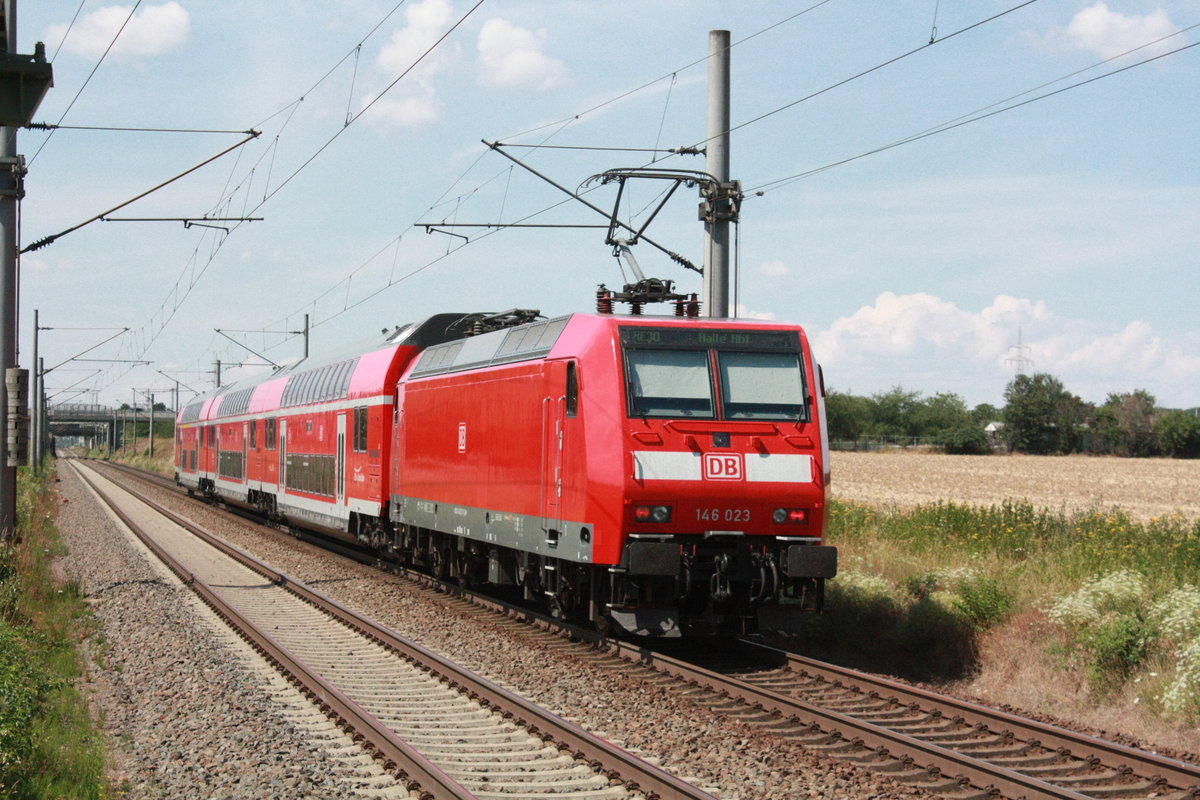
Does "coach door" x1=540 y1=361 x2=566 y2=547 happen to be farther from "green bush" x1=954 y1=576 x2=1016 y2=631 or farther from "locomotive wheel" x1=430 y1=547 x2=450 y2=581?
"locomotive wheel" x1=430 y1=547 x2=450 y2=581

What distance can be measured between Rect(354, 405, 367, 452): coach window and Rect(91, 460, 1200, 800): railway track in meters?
10.2

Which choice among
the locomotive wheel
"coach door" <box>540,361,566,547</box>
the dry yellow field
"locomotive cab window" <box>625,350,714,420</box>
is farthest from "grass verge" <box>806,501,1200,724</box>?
the dry yellow field

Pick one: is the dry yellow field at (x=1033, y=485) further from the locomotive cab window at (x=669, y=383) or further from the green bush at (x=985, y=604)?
the locomotive cab window at (x=669, y=383)

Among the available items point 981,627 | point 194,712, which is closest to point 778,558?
point 981,627

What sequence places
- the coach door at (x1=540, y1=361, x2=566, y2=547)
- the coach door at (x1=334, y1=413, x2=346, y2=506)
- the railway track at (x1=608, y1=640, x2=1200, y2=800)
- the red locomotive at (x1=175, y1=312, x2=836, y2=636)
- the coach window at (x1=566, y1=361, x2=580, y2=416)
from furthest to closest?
the coach door at (x1=334, y1=413, x2=346, y2=506) → the coach door at (x1=540, y1=361, x2=566, y2=547) → the coach window at (x1=566, y1=361, x2=580, y2=416) → the red locomotive at (x1=175, y1=312, x2=836, y2=636) → the railway track at (x1=608, y1=640, x2=1200, y2=800)

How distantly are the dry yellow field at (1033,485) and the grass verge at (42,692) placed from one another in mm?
14781

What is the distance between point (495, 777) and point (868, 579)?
24.8 feet

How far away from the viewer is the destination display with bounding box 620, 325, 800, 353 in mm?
11617

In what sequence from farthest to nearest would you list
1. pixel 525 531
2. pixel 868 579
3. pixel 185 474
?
pixel 185 474, pixel 868 579, pixel 525 531

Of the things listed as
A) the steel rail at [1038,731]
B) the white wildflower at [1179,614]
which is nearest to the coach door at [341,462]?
the steel rail at [1038,731]

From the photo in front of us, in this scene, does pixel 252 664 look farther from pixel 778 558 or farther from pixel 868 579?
pixel 868 579

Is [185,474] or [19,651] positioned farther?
[185,474]

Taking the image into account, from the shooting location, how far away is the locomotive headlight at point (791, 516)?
11422 mm

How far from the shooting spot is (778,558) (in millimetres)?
11477
